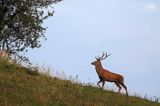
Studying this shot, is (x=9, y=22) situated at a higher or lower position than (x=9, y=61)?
higher

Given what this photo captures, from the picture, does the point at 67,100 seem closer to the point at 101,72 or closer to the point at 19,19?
the point at 101,72

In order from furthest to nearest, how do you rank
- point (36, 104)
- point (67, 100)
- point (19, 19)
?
point (19, 19) < point (67, 100) < point (36, 104)

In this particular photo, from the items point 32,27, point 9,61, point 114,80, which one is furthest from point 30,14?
point 114,80

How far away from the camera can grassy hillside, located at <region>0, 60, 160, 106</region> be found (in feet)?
73.5

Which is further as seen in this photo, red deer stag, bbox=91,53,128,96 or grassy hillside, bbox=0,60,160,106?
red deer stag, bbox=91,53,128,96

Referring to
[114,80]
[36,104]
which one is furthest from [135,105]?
[36,104]

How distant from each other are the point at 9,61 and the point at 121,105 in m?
6.80

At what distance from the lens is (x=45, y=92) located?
24.1 metres

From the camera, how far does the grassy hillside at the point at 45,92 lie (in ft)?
73.5

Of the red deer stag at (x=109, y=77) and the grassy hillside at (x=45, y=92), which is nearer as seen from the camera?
the grassy hillside at (x=45, y=92)

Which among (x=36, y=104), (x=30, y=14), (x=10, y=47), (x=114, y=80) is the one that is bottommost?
(x=36, y=104)

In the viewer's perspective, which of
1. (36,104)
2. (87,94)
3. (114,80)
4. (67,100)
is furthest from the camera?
(114,80)

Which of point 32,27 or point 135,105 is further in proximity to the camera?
point 32,27

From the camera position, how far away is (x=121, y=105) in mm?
24297
